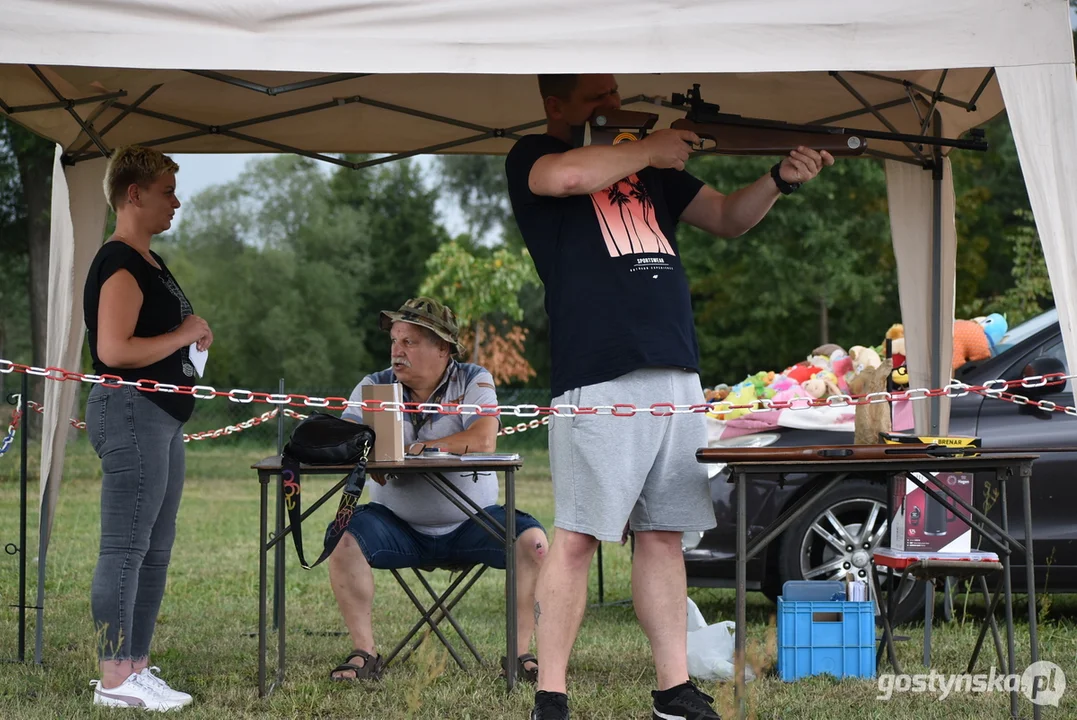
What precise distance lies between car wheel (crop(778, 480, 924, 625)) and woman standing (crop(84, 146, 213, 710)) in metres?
3.05

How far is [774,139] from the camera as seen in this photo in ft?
12.1

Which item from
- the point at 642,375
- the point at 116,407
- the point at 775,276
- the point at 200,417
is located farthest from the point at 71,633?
the point at 775,276

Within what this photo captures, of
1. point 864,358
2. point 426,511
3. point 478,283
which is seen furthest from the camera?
point 478,283

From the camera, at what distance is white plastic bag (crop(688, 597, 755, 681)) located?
4.55m

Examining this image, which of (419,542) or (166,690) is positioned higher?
(419,542)

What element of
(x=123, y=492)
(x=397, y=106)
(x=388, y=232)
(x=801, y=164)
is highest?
(x=388, y=232)

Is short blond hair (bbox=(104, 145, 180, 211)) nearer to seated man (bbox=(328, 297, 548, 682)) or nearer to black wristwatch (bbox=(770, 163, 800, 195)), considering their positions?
seated man (bbox=(328, 297, 548, 682))

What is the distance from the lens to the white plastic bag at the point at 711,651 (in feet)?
14.9

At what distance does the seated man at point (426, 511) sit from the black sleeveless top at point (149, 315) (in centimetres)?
71

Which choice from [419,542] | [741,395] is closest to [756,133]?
[419,542]

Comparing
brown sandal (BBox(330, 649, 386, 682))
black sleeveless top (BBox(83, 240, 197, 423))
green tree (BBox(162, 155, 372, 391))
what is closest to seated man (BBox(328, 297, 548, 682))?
brown sandal (BBox(330, 649, 386, 682))

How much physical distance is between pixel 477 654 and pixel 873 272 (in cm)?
2150

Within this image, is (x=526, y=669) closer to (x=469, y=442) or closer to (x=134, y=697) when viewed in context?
(x=469, y=442)

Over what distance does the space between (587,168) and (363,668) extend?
7.28ft
